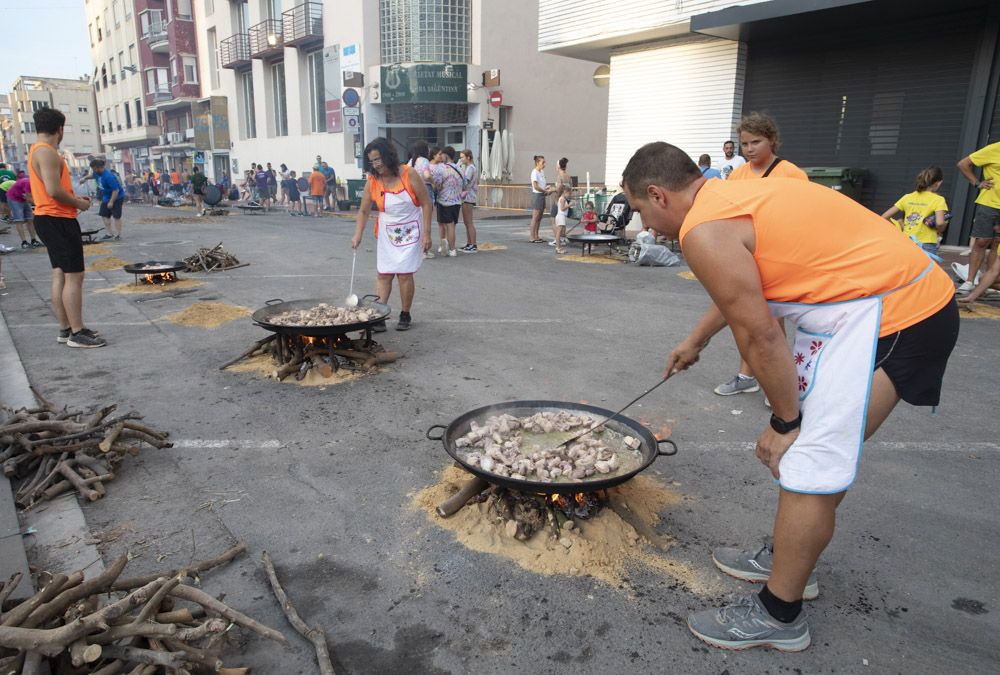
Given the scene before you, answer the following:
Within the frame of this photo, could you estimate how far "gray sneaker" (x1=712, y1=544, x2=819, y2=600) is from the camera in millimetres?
2752

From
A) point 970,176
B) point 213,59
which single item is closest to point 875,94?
point 970,176

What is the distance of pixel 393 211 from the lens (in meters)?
6.39

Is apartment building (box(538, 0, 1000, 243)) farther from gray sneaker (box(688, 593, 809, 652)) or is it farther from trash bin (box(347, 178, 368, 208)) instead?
trash bin (box(347, 178, 368, 208))

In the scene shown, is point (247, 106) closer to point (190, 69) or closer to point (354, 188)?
point (190, 69)

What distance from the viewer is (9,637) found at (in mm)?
1781

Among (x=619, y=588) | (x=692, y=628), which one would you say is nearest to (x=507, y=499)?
(x=619, y=588)

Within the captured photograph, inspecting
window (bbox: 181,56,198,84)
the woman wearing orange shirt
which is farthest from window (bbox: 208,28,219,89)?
the woman wearing orange shirt

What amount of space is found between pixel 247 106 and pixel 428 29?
668 inches

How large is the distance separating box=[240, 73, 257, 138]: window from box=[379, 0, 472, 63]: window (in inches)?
572

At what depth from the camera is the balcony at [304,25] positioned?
28625 millimetres

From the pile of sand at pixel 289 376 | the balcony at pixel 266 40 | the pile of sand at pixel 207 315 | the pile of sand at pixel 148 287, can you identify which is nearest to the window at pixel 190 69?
the balcony at pixel 266 40

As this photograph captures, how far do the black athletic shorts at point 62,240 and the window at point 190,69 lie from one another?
43.1m

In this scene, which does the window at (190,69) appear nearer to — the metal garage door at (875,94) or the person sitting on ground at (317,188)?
the person sitting on ground at (317,188)

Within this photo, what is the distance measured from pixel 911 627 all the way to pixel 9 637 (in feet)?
10.4
